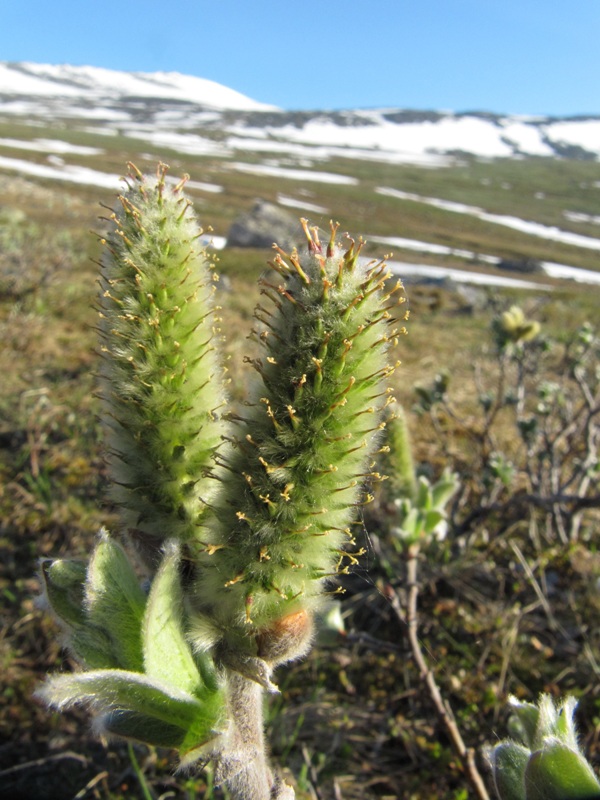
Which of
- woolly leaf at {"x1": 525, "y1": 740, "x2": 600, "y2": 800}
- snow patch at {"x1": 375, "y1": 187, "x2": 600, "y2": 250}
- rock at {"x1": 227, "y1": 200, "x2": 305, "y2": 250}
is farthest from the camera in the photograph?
snow patch at {"x1": 375, "y1": 187, "x2": 600, "y2": 250}

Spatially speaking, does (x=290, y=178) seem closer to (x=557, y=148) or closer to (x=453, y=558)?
(x=453, y=558)

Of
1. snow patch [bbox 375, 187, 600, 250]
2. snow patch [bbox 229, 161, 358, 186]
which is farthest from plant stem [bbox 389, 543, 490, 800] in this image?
snow patch [bbox 229, 161, 358, 186]

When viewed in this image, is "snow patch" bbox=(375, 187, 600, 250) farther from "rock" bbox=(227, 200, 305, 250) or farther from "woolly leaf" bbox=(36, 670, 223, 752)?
"woolly leaf" bbox=(36, 670, 223, 752)

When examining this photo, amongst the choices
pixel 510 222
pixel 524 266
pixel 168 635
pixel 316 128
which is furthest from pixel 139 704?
pixel 316 128

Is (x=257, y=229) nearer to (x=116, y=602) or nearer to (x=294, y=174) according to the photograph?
(x=116, y=602)

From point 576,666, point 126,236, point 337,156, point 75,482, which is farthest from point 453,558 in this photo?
point 337,156

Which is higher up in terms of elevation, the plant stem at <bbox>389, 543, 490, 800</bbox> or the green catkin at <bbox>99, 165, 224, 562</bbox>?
the green catkin at <bbox>99, 165, 224, 562</bbox>

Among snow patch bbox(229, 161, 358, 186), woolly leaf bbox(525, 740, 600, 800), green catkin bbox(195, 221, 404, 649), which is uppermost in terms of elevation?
snow patch bbox(229, 161, 358, 186)

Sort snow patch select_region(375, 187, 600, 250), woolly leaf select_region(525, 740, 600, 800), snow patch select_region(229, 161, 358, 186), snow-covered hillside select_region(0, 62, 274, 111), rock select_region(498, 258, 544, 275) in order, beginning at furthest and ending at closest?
snow-covered hillside select_region(0, 62, 274, 111) → snow patch select_region(229, 161, 358, 186) → snow patch select_region(375, 187, 600, 250) → rock select_region(498, 258, 544, 275) → woolly leaf select_region(525, 740, 600, 800)
